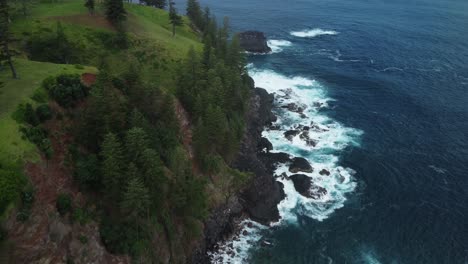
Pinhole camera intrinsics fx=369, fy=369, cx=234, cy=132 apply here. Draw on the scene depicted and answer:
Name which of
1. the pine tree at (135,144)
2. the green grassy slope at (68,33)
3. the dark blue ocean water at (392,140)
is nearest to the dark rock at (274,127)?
the dark blue ocean water at (392,140)

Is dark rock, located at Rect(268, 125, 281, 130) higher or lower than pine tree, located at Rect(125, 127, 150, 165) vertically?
lower

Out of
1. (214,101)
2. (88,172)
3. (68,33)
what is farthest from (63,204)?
(68,33)

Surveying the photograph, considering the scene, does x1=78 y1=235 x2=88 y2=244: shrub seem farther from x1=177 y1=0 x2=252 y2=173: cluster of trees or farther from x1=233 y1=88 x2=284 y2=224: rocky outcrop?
x1=233 y1=88 x2=284 y2=224: rocky outcrop

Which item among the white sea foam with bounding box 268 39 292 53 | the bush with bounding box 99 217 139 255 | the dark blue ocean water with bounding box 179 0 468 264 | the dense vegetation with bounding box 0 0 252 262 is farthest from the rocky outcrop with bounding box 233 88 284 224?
the white sea foam with bounding box 268 39 292 53

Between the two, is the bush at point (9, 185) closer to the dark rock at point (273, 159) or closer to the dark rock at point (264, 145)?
the dark rock at point (273, 159)

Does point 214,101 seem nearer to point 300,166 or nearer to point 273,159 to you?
point 273,159

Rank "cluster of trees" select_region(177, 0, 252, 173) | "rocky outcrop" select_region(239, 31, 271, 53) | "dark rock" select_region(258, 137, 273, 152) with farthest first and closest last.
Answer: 1. "rocky outcrop" select_region(239, 31, 271, 53)
2. "dark rock" select_region(258, 137, 273, 152)
3. "cluster of trees" select_region(177, 0, 252, 173)

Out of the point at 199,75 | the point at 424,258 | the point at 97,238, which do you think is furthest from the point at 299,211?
the point at 97,238
